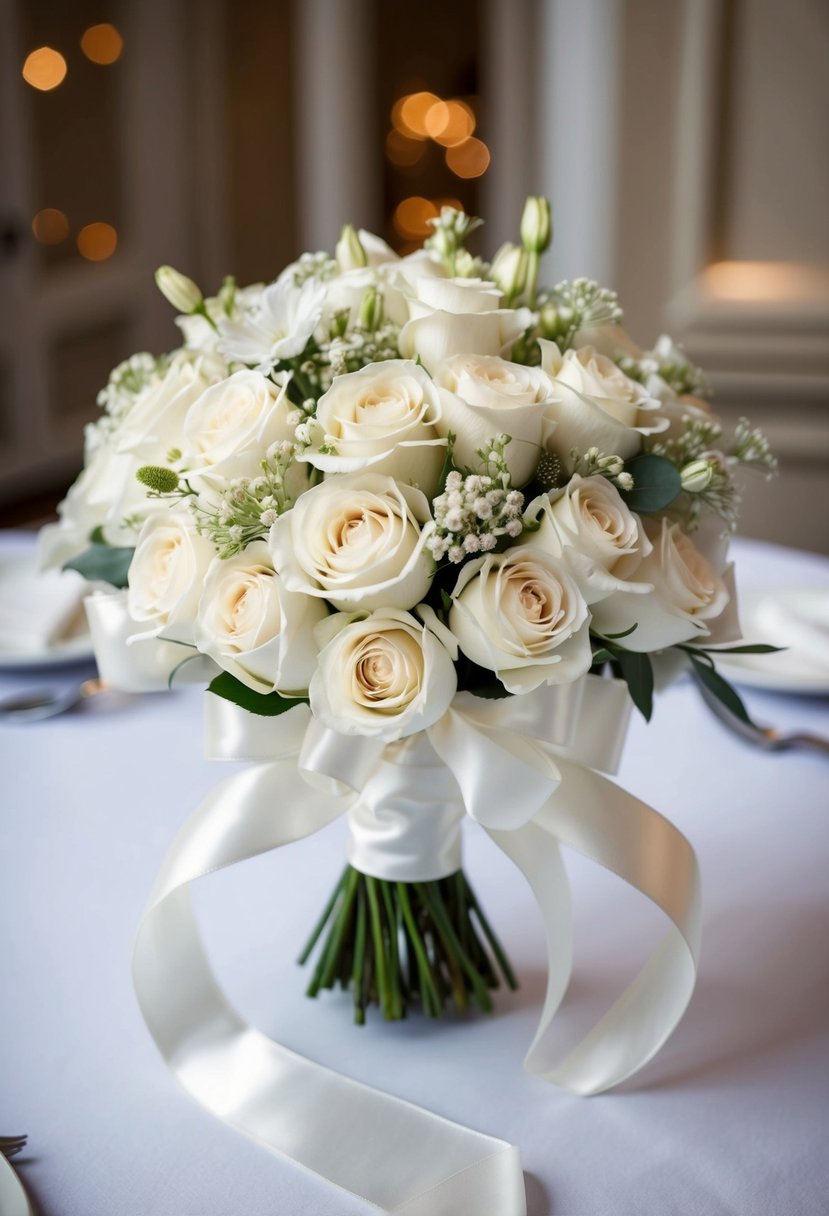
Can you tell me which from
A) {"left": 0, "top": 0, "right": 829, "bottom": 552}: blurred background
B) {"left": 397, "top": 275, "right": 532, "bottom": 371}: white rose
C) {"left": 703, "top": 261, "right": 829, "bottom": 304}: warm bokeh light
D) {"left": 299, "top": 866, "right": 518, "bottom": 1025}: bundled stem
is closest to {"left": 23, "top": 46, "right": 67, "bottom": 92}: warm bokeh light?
{"left": 0, "top": 0, "right": 829, "bottom": 552}: blurred background

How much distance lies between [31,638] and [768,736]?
2.63 feet

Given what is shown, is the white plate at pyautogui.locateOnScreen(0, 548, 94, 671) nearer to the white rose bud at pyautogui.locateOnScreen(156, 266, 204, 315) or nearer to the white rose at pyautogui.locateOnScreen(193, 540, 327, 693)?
the white rose bud at pyautogui.locateOnScreen(156, 266, 204, 315)

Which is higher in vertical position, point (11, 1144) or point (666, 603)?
point (666, 603)

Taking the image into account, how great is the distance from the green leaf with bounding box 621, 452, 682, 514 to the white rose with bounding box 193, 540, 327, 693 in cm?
21

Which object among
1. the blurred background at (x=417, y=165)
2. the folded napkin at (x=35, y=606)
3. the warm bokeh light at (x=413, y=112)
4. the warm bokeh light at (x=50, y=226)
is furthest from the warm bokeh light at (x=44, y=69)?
the folded napkin at (x=35, y=606)

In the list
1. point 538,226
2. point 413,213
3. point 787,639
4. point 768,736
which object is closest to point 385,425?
point 538,226

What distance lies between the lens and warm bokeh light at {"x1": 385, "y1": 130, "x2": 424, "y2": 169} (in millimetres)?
6160

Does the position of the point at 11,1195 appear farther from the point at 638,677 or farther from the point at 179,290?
the point at 179,290

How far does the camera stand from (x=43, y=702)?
1.25 m

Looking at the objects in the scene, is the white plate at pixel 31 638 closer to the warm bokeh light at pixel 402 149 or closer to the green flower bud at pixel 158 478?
the green flower bud at pixel 158 478

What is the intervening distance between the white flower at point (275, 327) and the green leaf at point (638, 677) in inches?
11.5

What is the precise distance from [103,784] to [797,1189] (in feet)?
2.29

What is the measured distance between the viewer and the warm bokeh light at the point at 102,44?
15.4ft

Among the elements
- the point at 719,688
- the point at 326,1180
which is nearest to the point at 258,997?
the point at 326,1180
